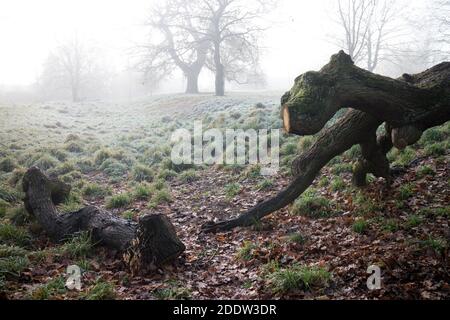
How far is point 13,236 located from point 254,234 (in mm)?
4529

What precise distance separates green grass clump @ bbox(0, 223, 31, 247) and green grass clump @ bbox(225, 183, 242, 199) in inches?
185

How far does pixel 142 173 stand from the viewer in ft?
38.5

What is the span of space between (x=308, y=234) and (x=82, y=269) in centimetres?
390

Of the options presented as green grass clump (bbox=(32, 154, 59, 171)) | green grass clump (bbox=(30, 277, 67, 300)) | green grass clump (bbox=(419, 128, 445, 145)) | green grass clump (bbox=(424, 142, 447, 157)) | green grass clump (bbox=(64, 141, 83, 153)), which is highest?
green grass clump (bbox=(419, 128, 445, 145))

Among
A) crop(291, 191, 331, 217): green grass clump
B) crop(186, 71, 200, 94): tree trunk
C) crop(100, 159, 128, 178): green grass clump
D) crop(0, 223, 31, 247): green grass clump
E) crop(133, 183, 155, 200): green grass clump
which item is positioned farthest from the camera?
crop(186, 71, 200, 94): tree trunk

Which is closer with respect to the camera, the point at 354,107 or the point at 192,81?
the point at 354,107

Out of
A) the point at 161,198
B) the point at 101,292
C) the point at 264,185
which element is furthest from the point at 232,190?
the point at 101,292

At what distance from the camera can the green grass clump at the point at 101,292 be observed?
15.5ft

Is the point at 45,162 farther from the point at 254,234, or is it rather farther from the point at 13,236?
the point at 254,234

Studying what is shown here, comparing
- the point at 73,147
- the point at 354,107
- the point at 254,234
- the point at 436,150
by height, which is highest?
the point at 354,107

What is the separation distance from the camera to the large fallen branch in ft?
17.3

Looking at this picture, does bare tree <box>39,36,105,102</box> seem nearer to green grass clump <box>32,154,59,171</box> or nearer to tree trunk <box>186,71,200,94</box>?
tree trunk <box>186,71,200,94</box>

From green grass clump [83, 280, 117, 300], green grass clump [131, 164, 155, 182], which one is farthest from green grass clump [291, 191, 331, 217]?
green grass clump [131, 164, 155, 182]

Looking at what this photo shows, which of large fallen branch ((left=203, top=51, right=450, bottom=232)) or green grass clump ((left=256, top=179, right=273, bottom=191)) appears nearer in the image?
large fallen branch ((left=203, top=51, right=450, bottom=232))
